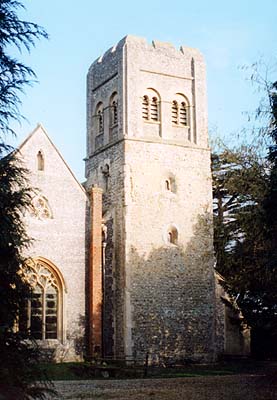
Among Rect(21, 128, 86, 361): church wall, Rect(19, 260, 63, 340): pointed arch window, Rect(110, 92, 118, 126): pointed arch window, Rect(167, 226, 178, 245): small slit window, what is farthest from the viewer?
Rect(110, 92, 118, 126): pointed arch window

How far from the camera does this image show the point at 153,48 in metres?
30.7

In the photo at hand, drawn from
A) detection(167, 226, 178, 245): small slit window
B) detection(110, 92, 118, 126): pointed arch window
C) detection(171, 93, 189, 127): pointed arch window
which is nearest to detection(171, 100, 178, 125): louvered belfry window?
detection(171, 93, 189, 127): pointed arch window

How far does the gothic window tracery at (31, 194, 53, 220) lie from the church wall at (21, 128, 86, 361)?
12cm

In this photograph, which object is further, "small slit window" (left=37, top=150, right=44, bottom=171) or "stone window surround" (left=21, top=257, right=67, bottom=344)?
"small slit window" (left=37, top=150, right=44, bottom=171)

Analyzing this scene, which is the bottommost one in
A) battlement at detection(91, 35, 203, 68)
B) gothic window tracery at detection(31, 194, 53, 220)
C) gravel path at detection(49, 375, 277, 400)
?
gravel path at detection(49, 375, 277, 400)

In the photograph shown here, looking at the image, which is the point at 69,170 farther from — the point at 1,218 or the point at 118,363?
the point at 1,218

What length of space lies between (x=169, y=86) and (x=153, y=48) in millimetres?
1876

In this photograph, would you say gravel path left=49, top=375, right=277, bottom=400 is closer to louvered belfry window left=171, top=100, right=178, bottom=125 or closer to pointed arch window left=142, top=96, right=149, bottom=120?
pointed arch window left=142, top=96, right=149, bottom=120

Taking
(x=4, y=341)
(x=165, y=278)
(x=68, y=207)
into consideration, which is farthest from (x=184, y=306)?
(x=4, y=341)

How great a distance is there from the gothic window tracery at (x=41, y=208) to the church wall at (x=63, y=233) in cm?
12

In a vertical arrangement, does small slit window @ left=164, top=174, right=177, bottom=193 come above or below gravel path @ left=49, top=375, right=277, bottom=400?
above

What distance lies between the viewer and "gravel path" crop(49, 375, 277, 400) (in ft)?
54.5

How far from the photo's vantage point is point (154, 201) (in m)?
29.2

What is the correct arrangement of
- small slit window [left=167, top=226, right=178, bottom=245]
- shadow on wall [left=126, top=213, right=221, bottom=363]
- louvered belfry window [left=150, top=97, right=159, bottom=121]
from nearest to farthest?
shadow on wall [left=126, top=213, right=221, bottom=363] < small slit window [left=167, top=226, right=178, bottom=245] < louvered belfry window [left=150, top=97, right=159, bottom=121]
